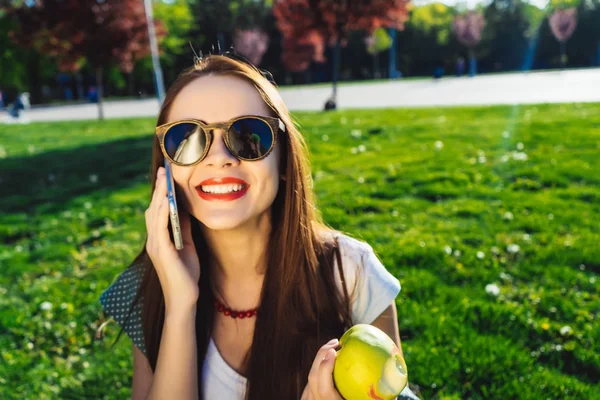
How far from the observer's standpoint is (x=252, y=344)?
6.29ft

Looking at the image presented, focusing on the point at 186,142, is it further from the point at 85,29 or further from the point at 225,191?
→ the point at 85,29

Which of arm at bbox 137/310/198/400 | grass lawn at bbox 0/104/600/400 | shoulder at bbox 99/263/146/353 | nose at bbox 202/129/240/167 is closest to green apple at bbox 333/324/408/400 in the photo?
arm at bbox 137/310/198/400

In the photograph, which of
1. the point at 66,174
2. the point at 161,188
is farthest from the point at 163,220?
the point at 66,174

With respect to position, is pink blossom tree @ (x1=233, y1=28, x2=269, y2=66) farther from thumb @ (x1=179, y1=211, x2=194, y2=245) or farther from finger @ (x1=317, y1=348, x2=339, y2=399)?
finger @ (x1=317, y1=348, x2=339, y2=399)

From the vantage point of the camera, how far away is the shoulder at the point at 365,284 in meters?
1.93

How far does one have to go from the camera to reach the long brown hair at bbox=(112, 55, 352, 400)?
185 centimetres

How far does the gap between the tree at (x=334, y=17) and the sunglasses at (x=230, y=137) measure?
14.3 meters

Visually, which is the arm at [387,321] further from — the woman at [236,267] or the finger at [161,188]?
the finger at [161,188]

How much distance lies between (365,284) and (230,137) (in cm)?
75

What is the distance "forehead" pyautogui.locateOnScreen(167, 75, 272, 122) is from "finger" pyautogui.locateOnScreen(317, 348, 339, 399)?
33.8 inches

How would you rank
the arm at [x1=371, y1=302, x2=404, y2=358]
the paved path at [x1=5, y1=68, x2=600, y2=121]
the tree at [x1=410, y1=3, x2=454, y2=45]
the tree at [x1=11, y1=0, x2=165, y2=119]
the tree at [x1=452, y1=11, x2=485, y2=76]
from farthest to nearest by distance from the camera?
the tree at [x1=410, y1=3, x2=454, y2=45] → the tree at [x1=452, y1=11, x2=485, y2=76] → the tree at [x1=11, y1=0, x2=165, y2=119] → the paved path at [x1=5, y1=68, x2=600, y2=121] → the arm at [x1=371, y1=302, x2=404, y2=358]

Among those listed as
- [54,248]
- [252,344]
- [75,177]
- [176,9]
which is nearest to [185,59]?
[176,9]

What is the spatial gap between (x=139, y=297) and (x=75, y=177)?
21.7 ft

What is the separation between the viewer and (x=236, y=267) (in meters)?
2.07
